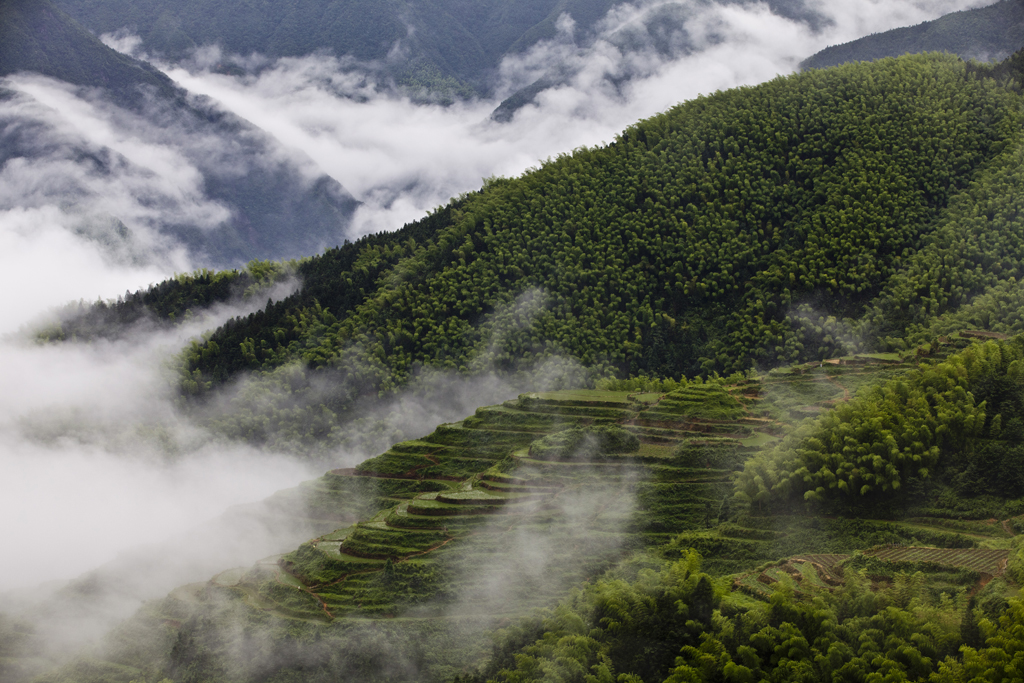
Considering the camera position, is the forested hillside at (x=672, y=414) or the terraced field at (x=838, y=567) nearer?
the terraced field at (x=838, y=567)

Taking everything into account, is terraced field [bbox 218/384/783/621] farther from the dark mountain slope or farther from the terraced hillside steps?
the dark mountain slope

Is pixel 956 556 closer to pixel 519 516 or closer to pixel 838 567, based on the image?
pixel 838 567

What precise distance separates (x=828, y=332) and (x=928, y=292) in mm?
6726

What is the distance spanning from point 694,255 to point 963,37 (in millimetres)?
76688

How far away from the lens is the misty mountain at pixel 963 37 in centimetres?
10206

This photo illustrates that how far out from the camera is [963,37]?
10706 centimetres

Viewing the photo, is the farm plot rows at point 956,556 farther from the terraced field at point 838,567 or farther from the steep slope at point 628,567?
the steep slope at point 628,567

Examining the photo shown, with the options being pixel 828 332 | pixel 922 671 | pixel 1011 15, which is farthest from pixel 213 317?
pixel 1011 15

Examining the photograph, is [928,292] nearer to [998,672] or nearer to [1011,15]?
[998,672]

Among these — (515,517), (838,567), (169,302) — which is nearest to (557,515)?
(515,517)

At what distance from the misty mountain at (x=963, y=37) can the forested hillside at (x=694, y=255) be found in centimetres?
4268

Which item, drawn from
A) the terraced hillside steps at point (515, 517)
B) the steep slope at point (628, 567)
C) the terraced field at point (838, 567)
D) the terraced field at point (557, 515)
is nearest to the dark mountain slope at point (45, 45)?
the terraced field at point (557, 515)

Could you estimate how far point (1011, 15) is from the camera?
10350 centimetres

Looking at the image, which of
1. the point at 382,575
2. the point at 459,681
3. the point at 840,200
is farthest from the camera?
the point at 840,200
